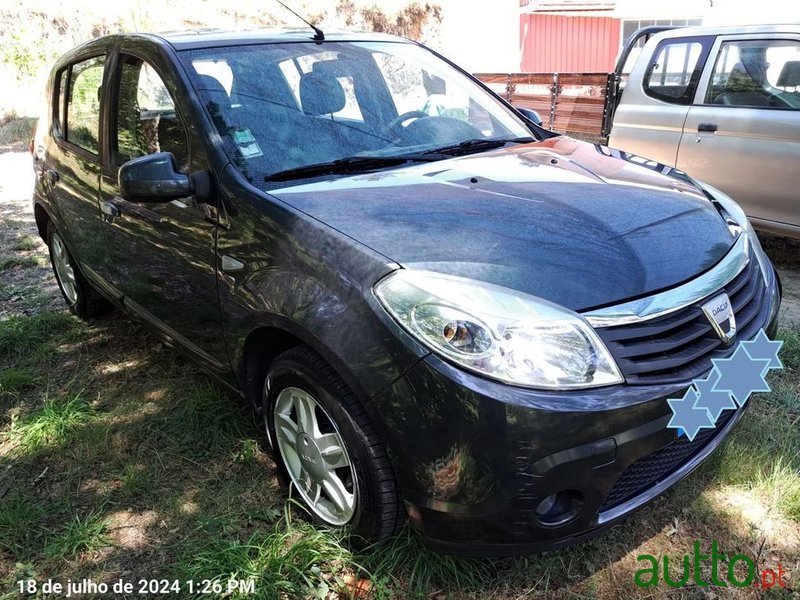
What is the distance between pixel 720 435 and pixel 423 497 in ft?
3.37

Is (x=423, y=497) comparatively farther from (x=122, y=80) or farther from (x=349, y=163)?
(x=122, y=80)

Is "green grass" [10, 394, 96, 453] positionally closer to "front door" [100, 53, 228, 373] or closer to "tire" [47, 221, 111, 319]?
"front door" [100, 53, 228, 373]

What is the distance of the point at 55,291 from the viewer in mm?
5059

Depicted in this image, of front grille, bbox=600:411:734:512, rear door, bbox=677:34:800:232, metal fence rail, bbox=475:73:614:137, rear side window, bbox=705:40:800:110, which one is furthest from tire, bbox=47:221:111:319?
metal fence rail, bbox=475:73:614:137

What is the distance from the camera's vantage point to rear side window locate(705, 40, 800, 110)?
456 centimetres

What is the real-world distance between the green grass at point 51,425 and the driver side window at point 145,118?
3.94 feet

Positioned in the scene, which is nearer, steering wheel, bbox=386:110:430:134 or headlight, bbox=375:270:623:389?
headlight, bbox=375:270:623:389

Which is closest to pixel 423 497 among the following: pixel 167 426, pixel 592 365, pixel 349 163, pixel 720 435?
pixel 592 365

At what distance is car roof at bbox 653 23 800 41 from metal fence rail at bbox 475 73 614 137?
1.74m

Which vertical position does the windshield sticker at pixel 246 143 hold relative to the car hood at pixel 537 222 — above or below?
above

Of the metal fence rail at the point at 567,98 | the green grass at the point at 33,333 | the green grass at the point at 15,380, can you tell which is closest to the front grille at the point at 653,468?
the green grass at the point at 15,380

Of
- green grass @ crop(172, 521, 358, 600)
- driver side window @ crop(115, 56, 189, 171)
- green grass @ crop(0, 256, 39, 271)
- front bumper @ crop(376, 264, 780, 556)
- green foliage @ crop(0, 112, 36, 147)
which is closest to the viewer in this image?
front bumper @ crop(376, 264, 780, 556)

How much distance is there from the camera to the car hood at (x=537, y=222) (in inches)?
74.9

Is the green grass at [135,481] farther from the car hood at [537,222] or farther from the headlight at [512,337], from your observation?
the headlight at [512,337]
